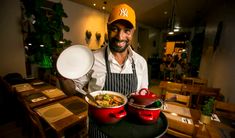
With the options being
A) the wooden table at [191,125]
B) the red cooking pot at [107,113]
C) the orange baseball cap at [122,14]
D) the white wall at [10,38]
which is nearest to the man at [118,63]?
the orange baseball cap at [122,14]

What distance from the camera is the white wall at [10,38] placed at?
2645 mm

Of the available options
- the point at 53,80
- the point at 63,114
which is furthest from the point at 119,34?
the point at 53,80

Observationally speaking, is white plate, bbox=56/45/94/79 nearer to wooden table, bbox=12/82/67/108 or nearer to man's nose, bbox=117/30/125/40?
man's nose, bbox=117/30/125/40

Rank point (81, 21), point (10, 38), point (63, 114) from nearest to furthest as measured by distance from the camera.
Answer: point (63, 114)
point (10, 38)
point (81, 21)

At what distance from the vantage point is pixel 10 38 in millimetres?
2750

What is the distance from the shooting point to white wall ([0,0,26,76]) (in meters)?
2.64

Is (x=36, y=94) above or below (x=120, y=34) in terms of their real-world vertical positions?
below

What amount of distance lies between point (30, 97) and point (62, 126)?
0.94 m

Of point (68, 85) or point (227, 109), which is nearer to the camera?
point (68, 85)

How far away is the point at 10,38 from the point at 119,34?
3005 millimetres

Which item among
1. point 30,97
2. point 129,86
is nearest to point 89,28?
point 30,97

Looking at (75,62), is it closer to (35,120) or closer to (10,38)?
(35,120)

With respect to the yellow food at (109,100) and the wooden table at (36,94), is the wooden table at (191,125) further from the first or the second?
the wooden table at (36,94)

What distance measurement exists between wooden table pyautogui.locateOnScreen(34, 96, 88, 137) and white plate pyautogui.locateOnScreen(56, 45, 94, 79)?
0.78 meters
